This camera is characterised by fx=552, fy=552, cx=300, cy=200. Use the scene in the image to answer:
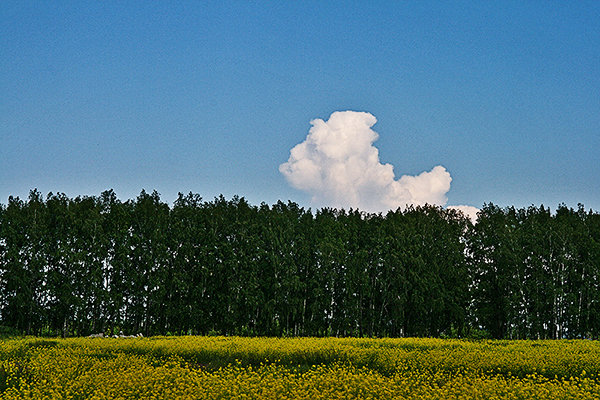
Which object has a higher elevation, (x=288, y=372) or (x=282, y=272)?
(x=282, y=272)

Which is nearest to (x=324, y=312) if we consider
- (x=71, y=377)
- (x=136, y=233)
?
(x=136, y=233)

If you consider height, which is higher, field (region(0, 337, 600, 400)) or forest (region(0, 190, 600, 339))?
forest (region(0, 190, 600, 339))

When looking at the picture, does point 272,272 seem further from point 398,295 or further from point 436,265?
point 436,265

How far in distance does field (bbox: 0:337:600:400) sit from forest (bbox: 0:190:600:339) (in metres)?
16.2

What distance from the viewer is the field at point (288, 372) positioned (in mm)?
14352

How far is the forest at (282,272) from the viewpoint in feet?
148

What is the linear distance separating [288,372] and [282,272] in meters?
28.2

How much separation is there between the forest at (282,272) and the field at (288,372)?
16.2m

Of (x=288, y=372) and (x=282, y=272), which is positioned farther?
(x=282, y=272)

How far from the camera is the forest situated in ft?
148

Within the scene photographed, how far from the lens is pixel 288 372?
19.2 m

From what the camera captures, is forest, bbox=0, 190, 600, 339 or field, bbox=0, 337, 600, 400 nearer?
field, bbox=0, 337, 600, 400

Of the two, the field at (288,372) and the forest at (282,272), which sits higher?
the forest at (282,272)

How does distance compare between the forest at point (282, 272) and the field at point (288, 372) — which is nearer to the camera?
the field at point (288, 372)
